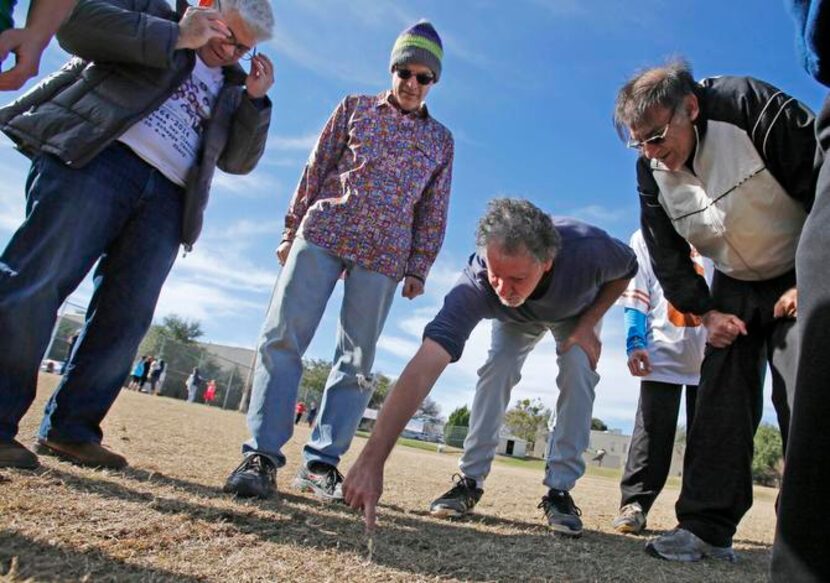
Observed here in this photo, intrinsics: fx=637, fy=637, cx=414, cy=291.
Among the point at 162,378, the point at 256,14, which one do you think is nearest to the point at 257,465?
the point at 256,14

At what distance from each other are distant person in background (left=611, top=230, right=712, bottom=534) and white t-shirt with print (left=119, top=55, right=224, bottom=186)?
2457 millimetres

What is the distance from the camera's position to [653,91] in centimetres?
257

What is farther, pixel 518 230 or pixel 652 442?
pixel 652 442

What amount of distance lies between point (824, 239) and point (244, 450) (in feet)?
7.86

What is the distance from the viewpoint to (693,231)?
2.71 meters

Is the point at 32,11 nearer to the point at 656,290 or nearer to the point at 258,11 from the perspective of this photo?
the point at 258,11

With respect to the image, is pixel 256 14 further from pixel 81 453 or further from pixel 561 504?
pixel 561 504

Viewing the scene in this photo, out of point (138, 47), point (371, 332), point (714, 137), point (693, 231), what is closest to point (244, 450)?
point (371, 332)

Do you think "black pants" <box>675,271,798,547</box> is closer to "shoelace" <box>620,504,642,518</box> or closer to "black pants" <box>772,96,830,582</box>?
"shoelace" <box>620,504,642,518</box>

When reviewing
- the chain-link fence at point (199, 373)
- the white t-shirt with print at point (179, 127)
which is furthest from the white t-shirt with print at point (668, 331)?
the chain-link fence at point (199, 373)

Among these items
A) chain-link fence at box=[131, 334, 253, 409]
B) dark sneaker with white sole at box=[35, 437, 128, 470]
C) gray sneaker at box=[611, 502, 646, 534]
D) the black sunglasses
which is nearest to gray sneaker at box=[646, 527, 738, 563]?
gray sneaker at box=[611, 502, 646, 534]

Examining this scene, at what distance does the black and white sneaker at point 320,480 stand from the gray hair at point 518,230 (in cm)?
131

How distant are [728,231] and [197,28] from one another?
2.32 meters

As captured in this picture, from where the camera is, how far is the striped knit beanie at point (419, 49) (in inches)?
139
